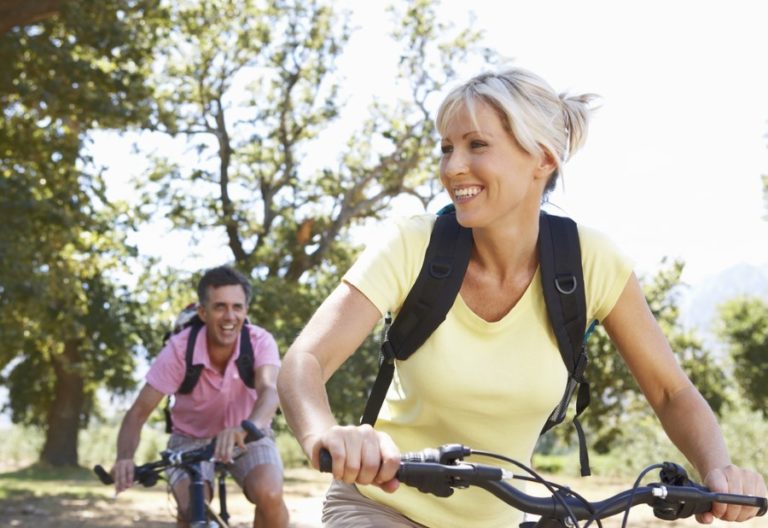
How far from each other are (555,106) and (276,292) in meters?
24.3

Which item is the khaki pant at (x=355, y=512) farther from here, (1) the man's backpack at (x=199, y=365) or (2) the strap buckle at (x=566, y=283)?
(1) the man's backpack at (x=199, y=365)

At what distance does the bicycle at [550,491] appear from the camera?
2100 millimetres

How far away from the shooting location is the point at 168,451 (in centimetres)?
622

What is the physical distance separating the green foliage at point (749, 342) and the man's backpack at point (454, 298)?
Answer: 3494 centimetres

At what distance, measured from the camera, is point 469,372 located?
111 inches

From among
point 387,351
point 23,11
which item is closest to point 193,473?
point 387,351

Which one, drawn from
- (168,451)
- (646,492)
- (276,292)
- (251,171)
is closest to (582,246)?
(646,492)

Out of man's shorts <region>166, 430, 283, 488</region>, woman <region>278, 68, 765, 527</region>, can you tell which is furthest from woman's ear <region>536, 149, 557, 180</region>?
man's shorts <region>166, 430, 283, 488</region>

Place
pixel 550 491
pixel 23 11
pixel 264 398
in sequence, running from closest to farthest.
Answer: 1. pixel 550 491
2. pixel 264 398
3. pixel 23 11

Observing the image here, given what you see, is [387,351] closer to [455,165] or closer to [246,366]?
[455,165]

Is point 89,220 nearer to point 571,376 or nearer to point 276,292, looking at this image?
point 276,292

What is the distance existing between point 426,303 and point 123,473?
12.3ft

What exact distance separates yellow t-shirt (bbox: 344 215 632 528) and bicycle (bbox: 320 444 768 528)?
16.8 inches

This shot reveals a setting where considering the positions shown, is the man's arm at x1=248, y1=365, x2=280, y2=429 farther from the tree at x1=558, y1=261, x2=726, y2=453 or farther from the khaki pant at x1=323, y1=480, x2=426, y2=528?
the tree at x1=558, y1=261, x2=726, y2=453
